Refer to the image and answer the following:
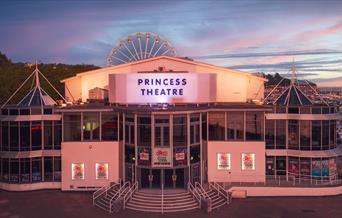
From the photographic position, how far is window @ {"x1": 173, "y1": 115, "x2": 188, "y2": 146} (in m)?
37.8

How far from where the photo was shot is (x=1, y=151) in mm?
41219

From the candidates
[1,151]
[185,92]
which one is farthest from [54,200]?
[185,92]

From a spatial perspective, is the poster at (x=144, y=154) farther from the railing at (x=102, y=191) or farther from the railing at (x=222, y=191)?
the railing at (x=222, y=191)

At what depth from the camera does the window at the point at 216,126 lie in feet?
135

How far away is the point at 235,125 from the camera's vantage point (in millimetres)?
41250

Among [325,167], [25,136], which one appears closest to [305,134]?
[325,167]

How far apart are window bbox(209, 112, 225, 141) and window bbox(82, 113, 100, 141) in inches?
420

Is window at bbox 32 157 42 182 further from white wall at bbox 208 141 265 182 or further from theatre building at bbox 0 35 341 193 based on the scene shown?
white wall at bbox 208 141 265 182

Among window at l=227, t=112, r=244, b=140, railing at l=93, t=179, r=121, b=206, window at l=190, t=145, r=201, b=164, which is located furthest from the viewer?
window at l=227, t=112, r=244, b=140

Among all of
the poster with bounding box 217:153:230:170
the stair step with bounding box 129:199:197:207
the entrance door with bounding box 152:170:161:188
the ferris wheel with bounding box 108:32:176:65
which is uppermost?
the ferris wheel with bounding box 108:32:176:65

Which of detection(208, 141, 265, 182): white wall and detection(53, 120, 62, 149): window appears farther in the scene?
detection(53, 120, 62, 149): window

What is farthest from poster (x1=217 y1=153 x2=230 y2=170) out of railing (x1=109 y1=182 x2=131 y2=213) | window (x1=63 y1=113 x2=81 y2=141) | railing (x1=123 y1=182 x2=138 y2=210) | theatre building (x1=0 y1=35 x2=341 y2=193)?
window (x1=63 y1=113 x2=81 y2=141)

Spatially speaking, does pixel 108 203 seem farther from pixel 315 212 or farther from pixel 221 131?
pixel 315 212

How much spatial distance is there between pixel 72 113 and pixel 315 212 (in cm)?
2294
